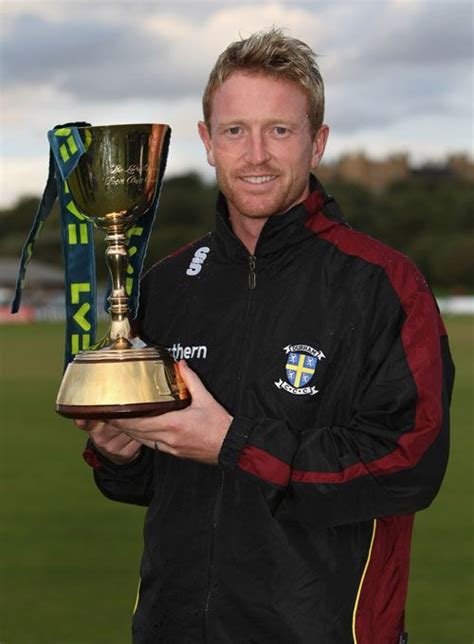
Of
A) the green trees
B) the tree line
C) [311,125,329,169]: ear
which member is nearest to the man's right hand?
[311,125,329,169]: ear

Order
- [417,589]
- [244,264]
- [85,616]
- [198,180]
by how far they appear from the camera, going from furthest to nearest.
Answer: [198,180], [417,589], [85,616], [244,264]

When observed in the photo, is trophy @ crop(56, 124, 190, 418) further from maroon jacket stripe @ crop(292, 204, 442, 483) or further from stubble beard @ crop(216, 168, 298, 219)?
maroon jacket stripe @ crop(292, 204, 442, 483)

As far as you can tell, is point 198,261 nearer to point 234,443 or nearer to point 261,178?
point 261,178

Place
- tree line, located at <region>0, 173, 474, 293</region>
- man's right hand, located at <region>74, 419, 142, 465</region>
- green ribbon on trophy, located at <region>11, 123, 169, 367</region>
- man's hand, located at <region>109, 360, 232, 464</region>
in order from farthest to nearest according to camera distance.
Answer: tree line, located at <region>0, 173, 474, 293</region> < green ribbon on trophy, located at <region>11, 123, 169, 367</region> < man's right hand, located at <region>74, 419, 142, 465</region> < man's hand, located at <region>109, 360, 232, 464</region>

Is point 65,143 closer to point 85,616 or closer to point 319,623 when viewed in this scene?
point 319,623

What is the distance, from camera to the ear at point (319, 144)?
236 cm

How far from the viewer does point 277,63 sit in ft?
7.30

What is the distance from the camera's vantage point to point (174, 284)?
2510 mm

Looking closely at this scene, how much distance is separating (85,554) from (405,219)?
Answer: 61.0 metres

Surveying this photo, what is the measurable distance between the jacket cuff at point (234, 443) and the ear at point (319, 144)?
0.62m

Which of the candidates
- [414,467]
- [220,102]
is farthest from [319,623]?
→ [220,102]

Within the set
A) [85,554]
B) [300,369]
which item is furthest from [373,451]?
[85,554]

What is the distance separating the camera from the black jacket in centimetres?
213

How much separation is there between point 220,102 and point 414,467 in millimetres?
848
